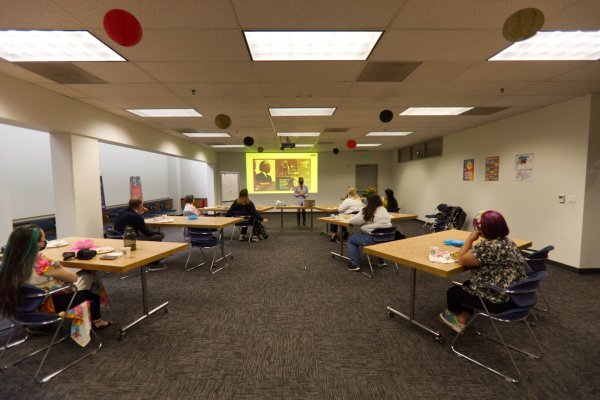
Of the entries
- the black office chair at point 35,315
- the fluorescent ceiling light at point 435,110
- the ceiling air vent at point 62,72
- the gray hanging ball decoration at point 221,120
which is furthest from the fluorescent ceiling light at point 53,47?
the fluorescent ceiling light at point 435,110

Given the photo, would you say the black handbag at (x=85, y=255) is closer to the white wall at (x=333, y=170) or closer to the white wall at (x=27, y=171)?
the white wall at (x=27, y=171)

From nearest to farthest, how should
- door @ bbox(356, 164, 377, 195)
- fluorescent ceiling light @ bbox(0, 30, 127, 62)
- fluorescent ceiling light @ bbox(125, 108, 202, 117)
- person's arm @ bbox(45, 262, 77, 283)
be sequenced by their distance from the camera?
person's arm @ bbox(45, 262, 77, 283)
fluorescent ceiling light @ bbox(0, 30, 127, 62)
fluorescent ceiling light @ bbox(125, 108, 202, 117)
door @ bbox(356, 164, 377, 195)

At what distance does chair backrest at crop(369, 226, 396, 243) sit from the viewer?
4.08m

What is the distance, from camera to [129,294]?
11.4ft

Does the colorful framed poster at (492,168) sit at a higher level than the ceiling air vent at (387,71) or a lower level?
lower

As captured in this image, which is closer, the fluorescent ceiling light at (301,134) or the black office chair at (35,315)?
the black office chair at (35,315)

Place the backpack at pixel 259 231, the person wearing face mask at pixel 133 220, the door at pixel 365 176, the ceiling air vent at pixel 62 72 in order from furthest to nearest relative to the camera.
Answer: the door at pixel 365 176, the backpack at pixel 259 231, the person wearing face mask at pixel 133 220, the ceiling air vent at pixel 62 72

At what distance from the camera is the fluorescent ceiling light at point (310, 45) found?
2469mm

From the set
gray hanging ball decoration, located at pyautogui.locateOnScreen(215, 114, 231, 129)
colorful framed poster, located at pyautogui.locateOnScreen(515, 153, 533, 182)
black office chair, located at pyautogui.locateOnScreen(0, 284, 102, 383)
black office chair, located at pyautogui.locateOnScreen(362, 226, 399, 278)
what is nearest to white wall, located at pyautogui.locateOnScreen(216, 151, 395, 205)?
colorful framed poster, located at pyautogui.locateOnScreen(515, 153, 533, 182)

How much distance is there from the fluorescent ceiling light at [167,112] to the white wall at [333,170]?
622 cm

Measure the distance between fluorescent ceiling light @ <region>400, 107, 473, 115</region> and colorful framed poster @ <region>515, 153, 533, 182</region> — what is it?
1460mm

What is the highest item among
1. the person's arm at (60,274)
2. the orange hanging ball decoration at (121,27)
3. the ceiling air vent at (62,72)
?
the ceiling air vent at (62,72)

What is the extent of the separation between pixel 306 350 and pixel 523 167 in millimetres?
5528

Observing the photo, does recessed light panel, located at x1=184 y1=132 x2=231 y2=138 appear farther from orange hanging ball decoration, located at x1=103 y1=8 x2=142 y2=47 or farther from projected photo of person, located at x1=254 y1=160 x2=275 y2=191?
orange hanging ball decoration, located at x1=103 y1=8 x2=142 y2=47
